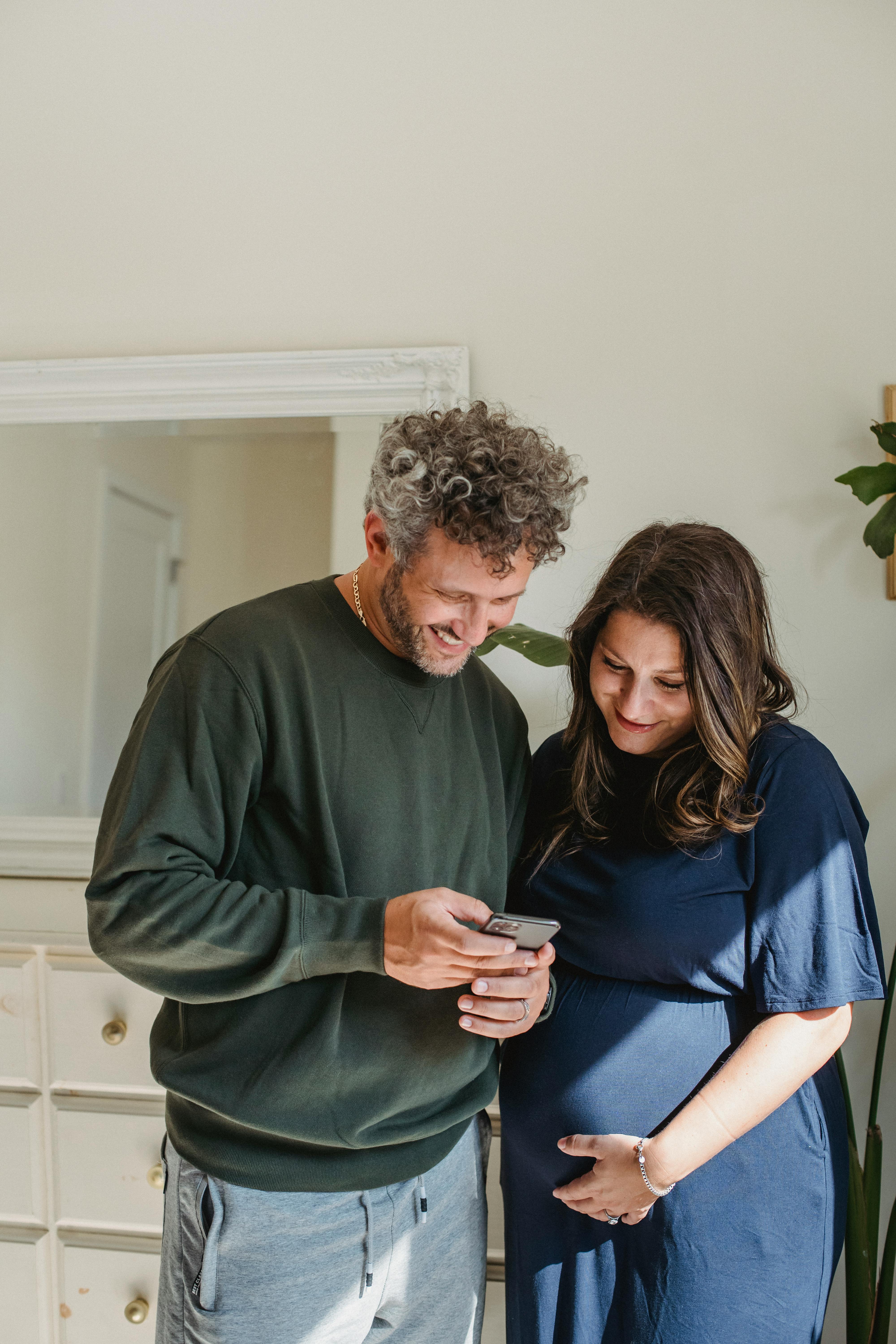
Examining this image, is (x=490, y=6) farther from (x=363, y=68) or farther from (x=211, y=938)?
(x=211, y=938)

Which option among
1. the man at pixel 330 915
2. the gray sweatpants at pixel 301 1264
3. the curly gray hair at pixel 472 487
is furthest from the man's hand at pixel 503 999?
the curly gray hair at pixel 472 487

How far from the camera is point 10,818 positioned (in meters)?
1.88

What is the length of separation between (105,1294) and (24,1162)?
26cm

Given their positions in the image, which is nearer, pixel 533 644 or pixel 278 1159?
pixel 278 1159

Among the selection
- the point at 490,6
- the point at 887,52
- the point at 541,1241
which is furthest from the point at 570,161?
the point at 541,1241

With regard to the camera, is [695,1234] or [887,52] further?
[887,52]

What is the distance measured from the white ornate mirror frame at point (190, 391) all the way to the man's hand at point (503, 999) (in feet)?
3.65

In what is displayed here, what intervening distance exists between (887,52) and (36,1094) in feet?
→ 8.24

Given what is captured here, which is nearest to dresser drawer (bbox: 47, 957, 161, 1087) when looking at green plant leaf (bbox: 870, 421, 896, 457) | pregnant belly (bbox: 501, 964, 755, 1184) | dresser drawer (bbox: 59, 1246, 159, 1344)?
dresser drawer (bbox: 59, 1246, 159, 1344)

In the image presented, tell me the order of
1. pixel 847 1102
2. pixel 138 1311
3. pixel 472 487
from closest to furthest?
pixel 472 487, pixel 847 1102, pixel 138 1311

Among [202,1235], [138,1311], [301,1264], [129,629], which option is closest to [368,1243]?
[301,1264]

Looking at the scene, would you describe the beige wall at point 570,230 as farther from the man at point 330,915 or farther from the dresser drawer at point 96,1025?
the dresser drawer at point 96,1025

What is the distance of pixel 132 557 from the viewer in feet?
6.15

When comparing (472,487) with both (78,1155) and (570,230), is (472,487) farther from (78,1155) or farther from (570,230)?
(78,1155)
